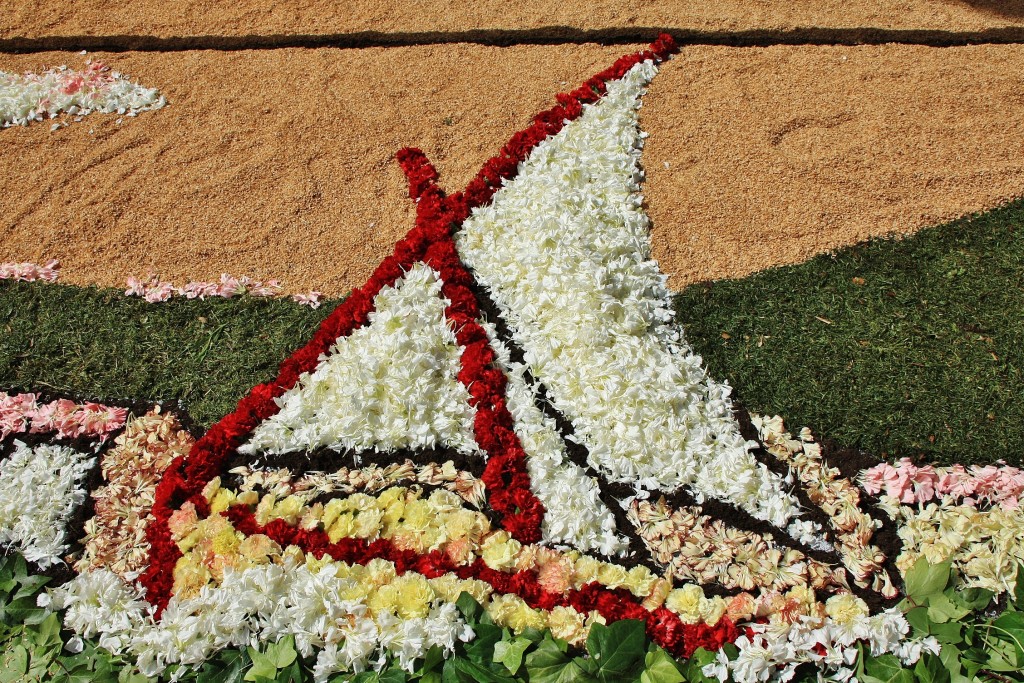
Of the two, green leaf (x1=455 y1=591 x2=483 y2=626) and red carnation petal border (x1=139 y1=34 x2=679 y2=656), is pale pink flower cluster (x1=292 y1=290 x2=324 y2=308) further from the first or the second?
green leaf (x1=455 y1=591 x2=483 y2=626)

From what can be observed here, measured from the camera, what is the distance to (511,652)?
102 inches

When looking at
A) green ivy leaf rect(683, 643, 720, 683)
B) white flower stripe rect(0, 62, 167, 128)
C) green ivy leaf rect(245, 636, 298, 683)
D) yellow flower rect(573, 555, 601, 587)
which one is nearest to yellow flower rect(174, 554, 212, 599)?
green ivy leaf rect(245, 636, 298, 683)

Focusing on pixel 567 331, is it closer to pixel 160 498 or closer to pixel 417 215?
pixel 417 215

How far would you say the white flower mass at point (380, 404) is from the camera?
317 centimetres

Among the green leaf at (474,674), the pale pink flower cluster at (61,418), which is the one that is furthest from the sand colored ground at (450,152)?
the green leaf at (474,674)

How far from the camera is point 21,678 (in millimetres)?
2676

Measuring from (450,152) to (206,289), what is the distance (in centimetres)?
154

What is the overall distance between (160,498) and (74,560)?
39 centimetres

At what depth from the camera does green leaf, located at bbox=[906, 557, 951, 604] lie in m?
2.73

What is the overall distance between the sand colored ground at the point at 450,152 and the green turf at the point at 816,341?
7.8 inches

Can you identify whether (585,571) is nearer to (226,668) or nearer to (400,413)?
(400,413)

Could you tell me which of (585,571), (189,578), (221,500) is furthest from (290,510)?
(585,571)

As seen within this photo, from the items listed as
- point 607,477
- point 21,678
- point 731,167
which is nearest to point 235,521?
point 21,678

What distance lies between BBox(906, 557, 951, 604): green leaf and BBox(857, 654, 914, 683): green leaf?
26cm
